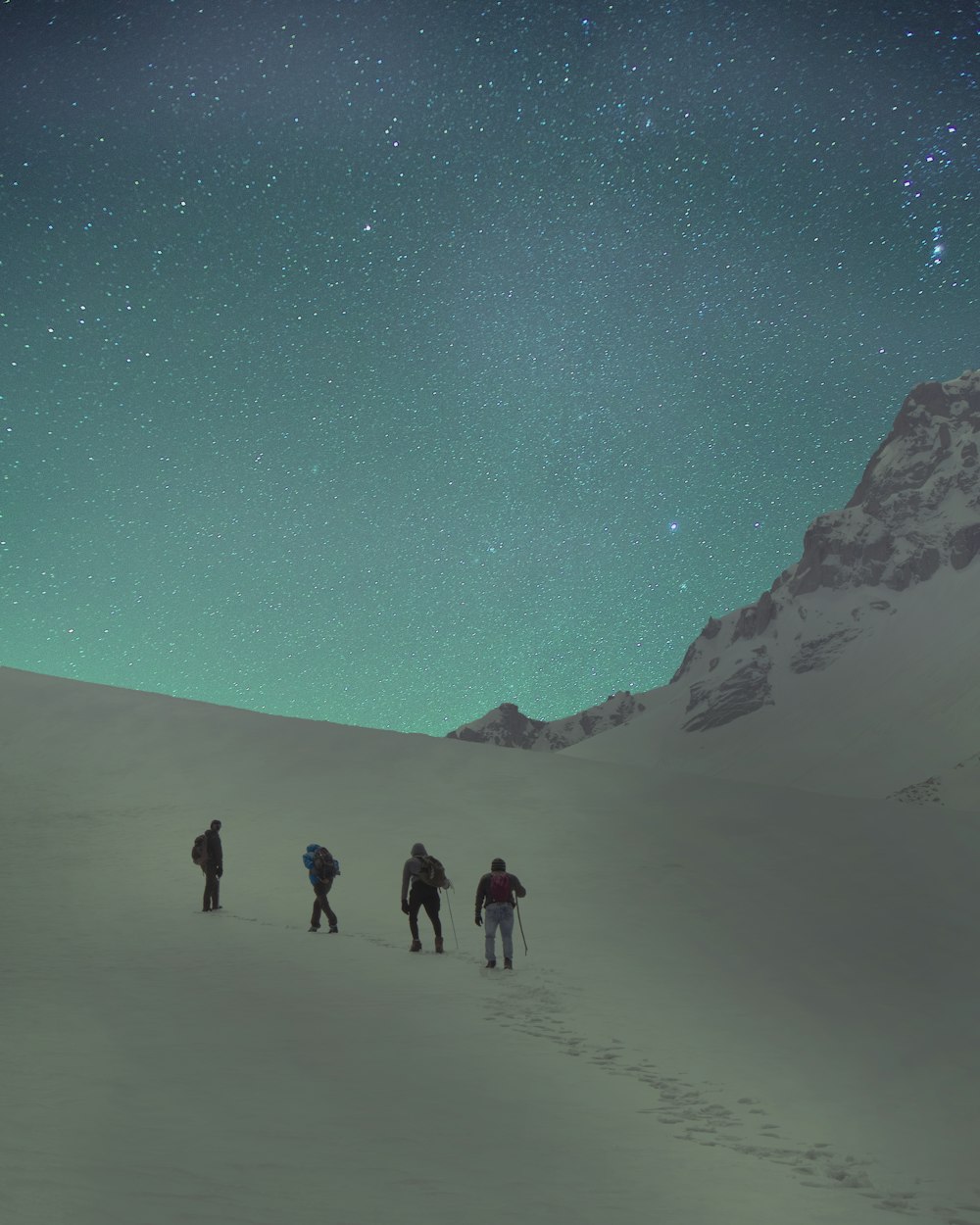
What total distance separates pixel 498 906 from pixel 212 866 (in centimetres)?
647

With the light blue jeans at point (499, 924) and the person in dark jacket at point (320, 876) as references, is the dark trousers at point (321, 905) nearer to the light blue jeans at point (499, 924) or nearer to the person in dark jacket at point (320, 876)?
the person in dark jacket at point (320, 876)

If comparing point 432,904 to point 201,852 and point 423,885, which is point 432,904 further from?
point 201,852

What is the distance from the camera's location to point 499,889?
14125mm

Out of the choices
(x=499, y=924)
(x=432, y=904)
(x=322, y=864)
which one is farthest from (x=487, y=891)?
(x=322, y=864)

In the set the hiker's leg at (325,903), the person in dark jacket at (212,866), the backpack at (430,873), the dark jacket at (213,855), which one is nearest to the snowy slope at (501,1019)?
the hiker's leg at (325,903)

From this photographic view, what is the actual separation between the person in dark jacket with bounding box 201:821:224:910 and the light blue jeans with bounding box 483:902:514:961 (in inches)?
242

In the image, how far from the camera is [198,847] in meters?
18.2

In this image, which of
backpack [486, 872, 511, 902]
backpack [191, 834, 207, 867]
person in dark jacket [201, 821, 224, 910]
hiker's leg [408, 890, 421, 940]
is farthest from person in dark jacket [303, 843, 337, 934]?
backpack [486, 872, 511, 902]

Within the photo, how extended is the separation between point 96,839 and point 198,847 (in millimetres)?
8545

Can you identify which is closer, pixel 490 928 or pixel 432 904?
pixel 490 928

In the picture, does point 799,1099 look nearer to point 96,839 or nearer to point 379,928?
point 379,928

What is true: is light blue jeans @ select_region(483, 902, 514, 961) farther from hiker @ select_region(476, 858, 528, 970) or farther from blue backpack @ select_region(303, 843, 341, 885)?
blue backpack @ select_region(303, 843, 341, 885)

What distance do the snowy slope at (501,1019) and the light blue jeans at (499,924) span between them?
Answer: 47 cm

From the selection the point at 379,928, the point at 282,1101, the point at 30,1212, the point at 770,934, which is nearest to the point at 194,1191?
the point at 30,1212
